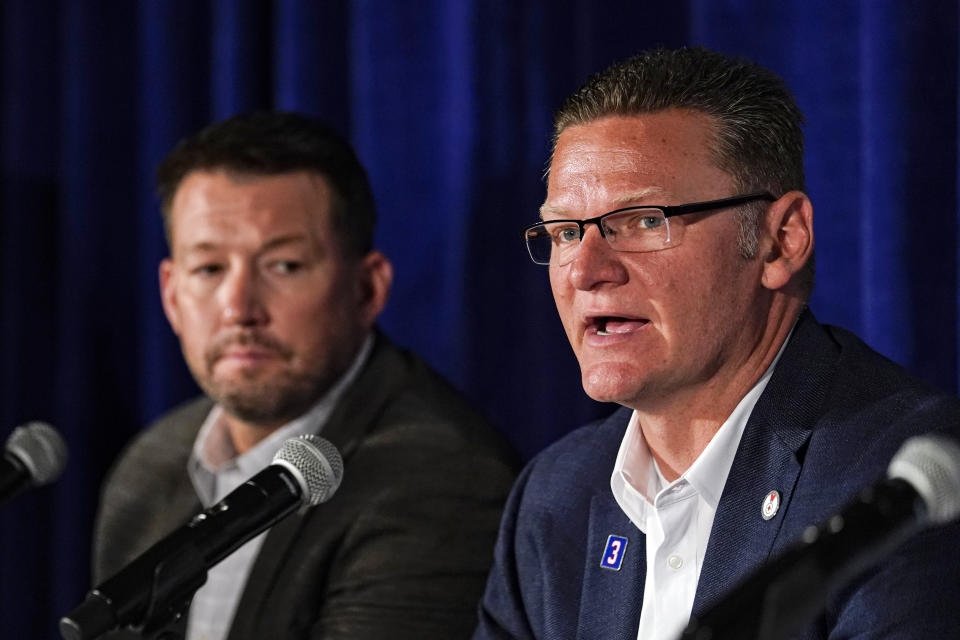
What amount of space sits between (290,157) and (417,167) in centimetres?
34

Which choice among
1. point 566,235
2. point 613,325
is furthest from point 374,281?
point 613,325

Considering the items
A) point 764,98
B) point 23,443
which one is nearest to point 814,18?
point 764,98

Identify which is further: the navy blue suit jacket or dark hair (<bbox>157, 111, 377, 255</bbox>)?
dark hair (<bbox>157, 111, 377, 255</bbox>)

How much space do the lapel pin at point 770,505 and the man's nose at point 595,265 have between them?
1.23 feet

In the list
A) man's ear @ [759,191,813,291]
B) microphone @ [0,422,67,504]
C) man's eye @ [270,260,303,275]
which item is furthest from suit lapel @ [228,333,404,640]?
man's ear @ [759,191,813,291]

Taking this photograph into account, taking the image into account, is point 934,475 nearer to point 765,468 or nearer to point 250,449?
point 765,468

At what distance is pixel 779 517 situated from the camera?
1.70 m

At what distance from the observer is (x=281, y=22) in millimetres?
3107

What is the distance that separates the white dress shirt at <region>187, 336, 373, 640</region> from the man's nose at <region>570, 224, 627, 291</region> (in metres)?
0.97

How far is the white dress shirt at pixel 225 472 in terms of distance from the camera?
8.56 ft

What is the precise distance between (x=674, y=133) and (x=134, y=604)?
102cm

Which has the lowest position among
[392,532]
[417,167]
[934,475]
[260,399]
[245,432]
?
[392,532]

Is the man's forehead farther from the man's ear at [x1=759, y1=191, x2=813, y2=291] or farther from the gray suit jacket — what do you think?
the man's ear at [x1=759, y1=191, x2=813, y2=291]

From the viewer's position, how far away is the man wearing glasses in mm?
1751
